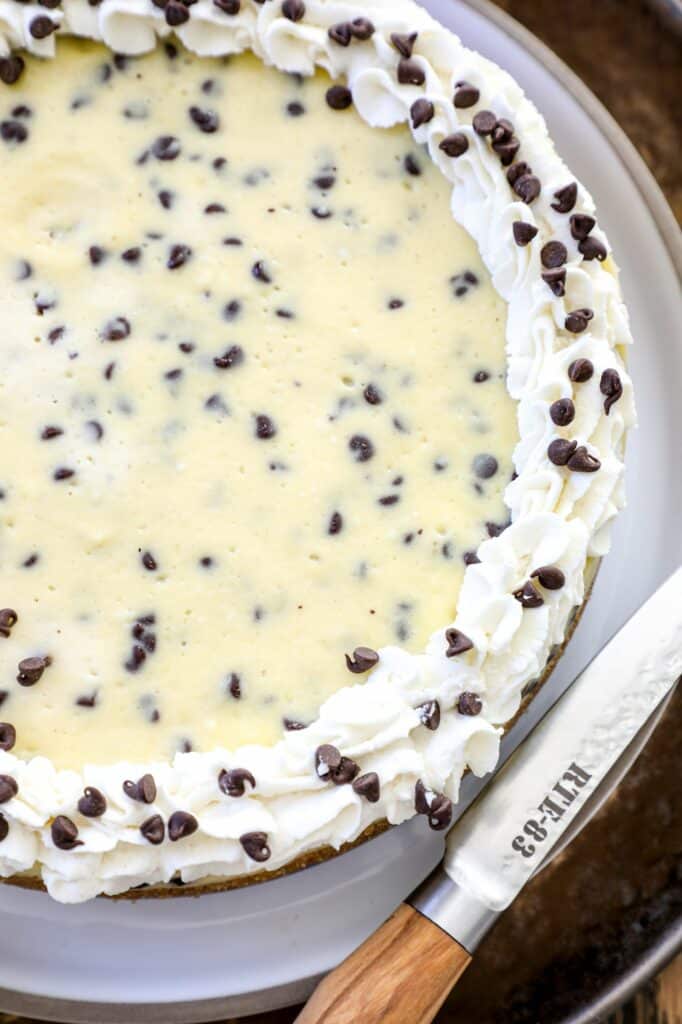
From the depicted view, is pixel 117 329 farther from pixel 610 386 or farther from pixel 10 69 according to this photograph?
pixel 610 386

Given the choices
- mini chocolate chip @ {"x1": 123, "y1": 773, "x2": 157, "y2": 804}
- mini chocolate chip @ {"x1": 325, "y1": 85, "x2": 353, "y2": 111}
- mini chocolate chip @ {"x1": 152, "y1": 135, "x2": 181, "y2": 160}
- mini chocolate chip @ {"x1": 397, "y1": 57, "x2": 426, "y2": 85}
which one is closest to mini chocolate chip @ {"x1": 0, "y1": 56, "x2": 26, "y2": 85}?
mini chocolate chip @ {"x1": 152, "y1": 135, "x2": 181, "y2": 160}

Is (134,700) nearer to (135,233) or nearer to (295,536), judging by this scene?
(295,536)

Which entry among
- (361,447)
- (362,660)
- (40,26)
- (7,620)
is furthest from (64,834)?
(40,26)

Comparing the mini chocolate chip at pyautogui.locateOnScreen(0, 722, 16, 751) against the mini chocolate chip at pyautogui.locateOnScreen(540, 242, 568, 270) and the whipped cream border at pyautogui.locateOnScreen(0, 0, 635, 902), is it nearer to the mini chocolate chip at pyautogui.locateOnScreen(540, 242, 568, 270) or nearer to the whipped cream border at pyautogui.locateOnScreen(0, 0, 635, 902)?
the whipped cream border at pyautogui.locateOnScreen(0, 0, 635, 902)

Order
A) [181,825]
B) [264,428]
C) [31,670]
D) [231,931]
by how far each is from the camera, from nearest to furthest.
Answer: [181,825] → [31,670] → [264,428] → [231,931]

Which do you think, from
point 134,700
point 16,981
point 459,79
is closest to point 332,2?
point 459,79

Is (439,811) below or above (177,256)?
below
